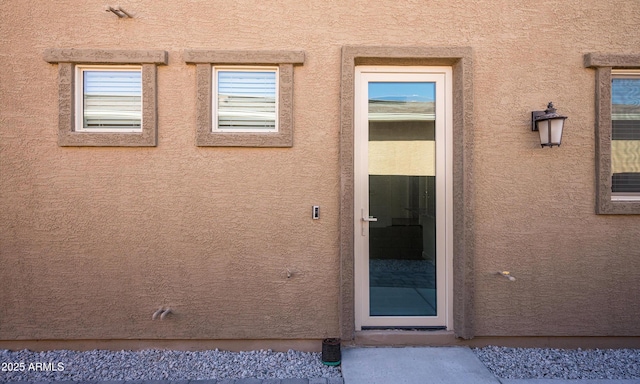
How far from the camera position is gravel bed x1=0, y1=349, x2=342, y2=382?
3344mm

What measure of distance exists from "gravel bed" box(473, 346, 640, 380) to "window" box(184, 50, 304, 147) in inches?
115

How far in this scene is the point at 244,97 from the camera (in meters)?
3.85

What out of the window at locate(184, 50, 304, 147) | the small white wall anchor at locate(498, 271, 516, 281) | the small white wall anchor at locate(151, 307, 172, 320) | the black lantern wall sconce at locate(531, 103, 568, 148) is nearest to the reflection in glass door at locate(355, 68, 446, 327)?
the small white wall anchor at locate(498, 271, 516, 281)

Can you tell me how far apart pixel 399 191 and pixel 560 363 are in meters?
2.24

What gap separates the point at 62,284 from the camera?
3.71 meters

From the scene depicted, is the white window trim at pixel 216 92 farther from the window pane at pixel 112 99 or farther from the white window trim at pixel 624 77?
the white window trim at pixel 624 77

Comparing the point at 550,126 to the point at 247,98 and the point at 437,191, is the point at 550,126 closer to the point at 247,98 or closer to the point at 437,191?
the point at 437,191

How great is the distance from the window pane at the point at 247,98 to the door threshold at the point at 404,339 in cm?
238

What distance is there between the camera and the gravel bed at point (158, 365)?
11.0 feet

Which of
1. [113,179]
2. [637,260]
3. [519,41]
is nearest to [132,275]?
[113,179]

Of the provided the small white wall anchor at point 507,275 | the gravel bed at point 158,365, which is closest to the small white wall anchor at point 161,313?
the gravel bed at point 158,365

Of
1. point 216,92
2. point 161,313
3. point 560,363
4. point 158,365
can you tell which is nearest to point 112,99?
point 216,92

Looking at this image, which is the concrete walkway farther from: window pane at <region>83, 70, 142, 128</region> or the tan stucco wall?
window pane at <region>83, 70, 142, 128</region>

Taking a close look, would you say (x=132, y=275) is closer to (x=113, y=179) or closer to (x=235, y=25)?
(x=113, y=179)
